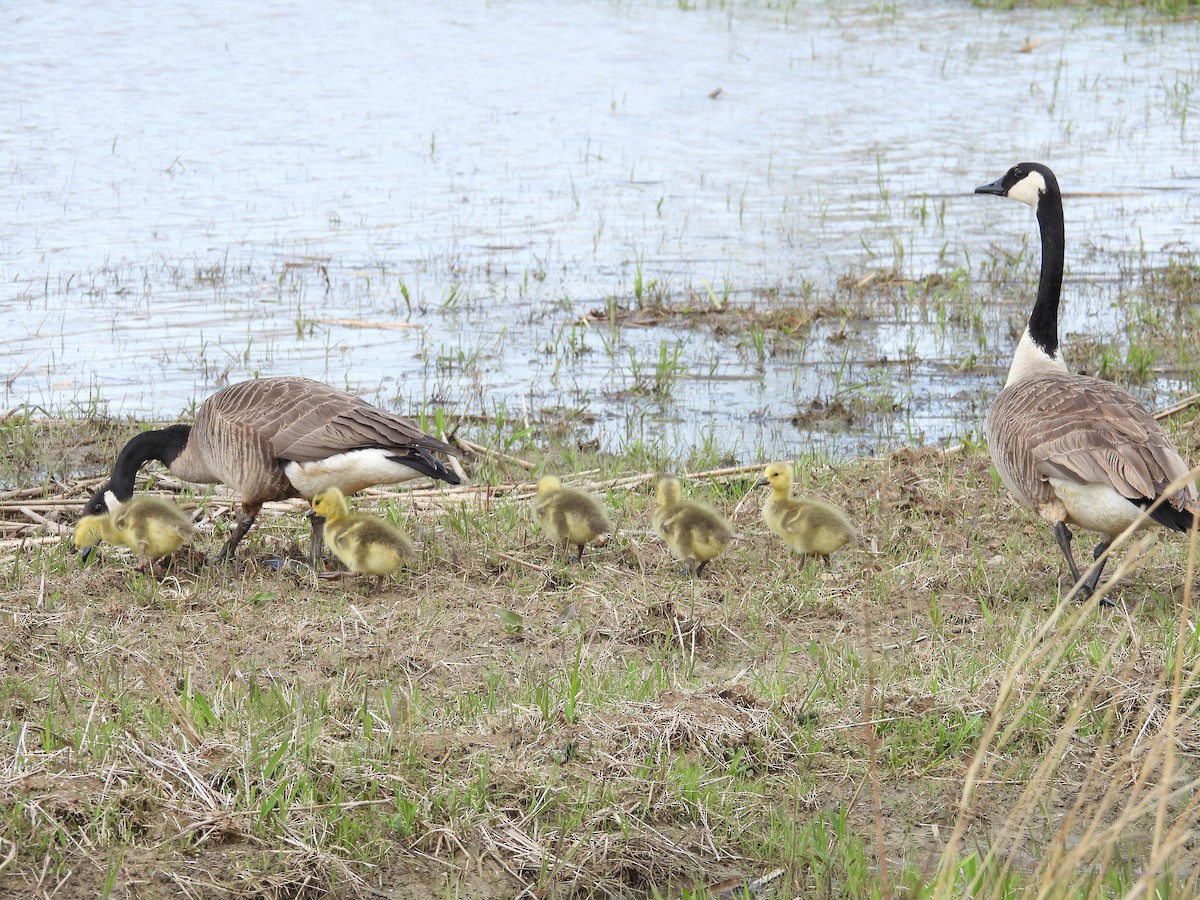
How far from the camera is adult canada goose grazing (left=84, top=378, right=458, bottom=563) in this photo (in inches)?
260

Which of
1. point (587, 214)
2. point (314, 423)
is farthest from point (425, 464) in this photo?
point (587, 214)

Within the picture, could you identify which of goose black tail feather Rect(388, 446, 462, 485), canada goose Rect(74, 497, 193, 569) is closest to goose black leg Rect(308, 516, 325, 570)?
goose black tail feather Rect(388, 446, 462, 485)

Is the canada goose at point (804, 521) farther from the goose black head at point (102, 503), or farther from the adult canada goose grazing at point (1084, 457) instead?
the goose black head at point (102, 503)

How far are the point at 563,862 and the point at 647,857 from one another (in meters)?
0.25

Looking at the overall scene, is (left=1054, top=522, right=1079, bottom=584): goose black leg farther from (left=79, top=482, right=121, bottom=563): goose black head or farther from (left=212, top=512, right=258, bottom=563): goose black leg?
(left=79, top=482, right=121, bottom=563): goose black head

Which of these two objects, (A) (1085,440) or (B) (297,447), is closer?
(A) (1085,440)

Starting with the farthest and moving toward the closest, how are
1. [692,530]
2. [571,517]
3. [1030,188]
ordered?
[1030,188] < [571,517] < [692,530]

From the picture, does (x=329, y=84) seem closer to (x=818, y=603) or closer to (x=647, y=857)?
(x=818, y=603)

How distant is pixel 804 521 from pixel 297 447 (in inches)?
92.0

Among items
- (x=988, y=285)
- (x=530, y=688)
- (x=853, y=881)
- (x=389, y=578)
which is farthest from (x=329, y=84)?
(x=853, y=881)

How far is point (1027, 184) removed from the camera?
25.6ft

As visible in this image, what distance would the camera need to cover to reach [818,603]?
5.88m

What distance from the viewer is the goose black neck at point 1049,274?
7277 millimetres

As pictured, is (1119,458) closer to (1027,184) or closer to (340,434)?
(1027,184)
